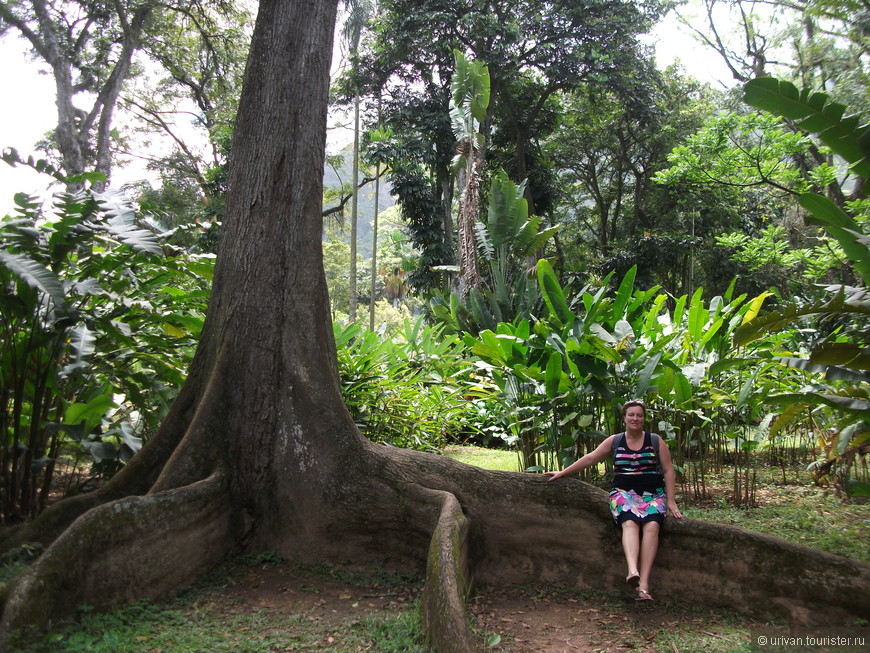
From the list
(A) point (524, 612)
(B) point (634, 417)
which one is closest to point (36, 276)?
(A) point (524, 612)

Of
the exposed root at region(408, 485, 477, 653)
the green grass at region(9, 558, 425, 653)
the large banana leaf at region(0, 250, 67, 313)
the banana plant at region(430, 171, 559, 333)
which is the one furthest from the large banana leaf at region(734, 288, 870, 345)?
the banana plant at region(430, 171, 559, 333)

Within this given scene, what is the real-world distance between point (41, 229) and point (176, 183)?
22079 millimetres

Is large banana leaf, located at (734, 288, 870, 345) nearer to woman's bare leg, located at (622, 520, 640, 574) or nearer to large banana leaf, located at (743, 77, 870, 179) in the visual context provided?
large banana leaf, located at (743, 77, 870, 179)

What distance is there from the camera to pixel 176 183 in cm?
2423

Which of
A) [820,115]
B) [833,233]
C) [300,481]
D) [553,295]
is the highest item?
[820,115]

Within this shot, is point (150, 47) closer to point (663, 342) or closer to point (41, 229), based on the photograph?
point (41, 229)

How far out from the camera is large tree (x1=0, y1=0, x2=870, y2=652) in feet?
11.2

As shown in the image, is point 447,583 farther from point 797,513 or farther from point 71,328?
point 797,513

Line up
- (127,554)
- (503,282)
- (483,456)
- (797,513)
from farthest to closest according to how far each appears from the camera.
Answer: (503,282) < (483,456) < (797,513) < (127,554)

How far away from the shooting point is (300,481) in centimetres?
380

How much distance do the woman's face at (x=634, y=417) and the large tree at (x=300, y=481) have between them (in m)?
0.45

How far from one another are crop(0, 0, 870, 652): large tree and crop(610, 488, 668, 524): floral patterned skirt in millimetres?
109

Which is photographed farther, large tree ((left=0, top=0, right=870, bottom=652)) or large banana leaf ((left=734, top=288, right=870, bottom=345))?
large banana leaf ((left=734, top=288, right=870, bottom=345))

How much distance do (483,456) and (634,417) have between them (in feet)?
14.6
